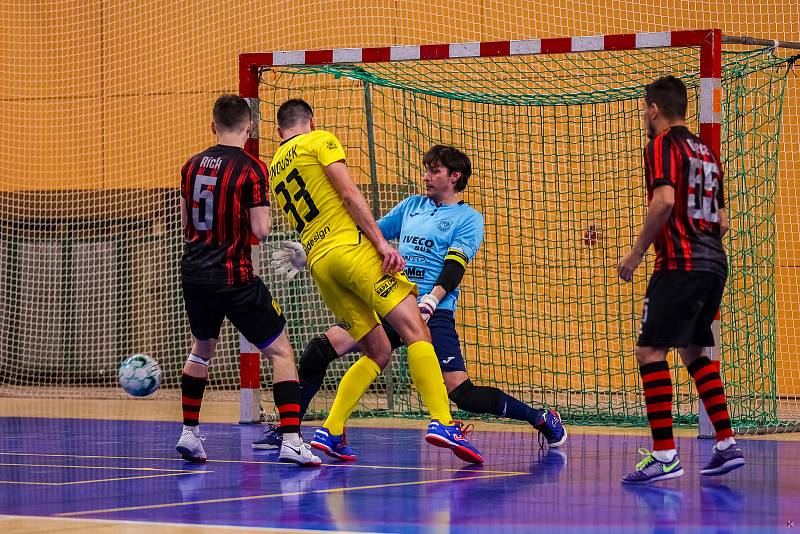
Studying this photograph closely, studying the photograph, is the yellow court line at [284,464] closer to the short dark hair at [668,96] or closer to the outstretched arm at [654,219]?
the outstretched arm at [654,219]

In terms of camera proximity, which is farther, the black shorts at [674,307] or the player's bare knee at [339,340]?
the player's bare knee at [339,340]

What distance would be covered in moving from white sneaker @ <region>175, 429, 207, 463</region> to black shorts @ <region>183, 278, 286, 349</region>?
2.14ft

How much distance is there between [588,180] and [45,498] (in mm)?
8889

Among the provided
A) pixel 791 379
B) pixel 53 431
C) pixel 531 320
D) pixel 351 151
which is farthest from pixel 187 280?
pixel 791 379

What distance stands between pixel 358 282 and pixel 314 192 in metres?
0.60

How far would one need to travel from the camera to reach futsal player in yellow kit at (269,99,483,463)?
275 inches

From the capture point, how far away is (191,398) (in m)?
7.51

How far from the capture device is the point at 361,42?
15234mm

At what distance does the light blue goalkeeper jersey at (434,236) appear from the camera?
318 inches

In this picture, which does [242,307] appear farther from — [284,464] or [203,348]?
[284,464]

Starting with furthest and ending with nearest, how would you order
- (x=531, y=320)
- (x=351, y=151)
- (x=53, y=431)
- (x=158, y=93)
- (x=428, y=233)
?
(x=158, y=93) < (x=351, y=151) < (x=531, y=320) < (x=53, y=431) < (x=428, y=233)

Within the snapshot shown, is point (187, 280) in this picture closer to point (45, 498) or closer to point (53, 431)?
point (45, 498)

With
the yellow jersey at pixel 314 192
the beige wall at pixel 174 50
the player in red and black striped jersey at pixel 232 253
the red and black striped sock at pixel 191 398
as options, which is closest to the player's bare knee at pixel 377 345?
the player in red and black striped jersey at pixel 232 253

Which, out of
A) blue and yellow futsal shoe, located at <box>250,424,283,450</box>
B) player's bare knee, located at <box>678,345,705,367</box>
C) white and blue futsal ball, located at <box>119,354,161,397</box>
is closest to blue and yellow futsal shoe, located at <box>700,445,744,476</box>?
player's bare knee, located at <box>678,345,705,367</box>
